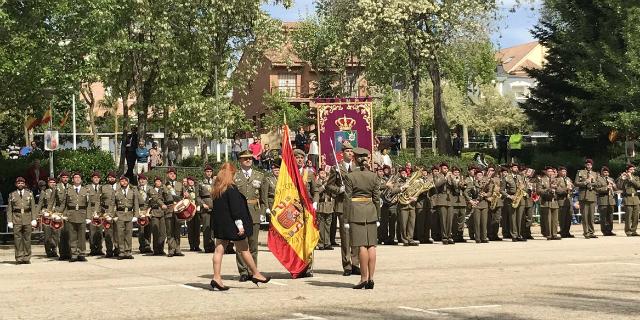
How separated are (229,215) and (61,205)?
27.6 ft

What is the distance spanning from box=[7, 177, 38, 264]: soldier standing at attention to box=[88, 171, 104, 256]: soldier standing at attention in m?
1.22

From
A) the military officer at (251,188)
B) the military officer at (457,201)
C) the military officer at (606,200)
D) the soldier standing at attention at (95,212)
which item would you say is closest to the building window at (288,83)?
the military officer at (606,200)

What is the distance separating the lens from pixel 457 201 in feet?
89.9

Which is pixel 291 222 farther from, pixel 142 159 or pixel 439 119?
pixel 439 119

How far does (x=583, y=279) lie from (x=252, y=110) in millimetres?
76836

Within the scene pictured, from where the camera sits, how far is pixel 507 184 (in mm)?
28375

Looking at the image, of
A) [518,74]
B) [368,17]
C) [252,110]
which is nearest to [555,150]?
[368,17]

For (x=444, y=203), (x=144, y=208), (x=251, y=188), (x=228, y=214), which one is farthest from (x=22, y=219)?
(x=444, y=203)

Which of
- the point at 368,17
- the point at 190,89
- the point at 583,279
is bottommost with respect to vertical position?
the point at 583,279

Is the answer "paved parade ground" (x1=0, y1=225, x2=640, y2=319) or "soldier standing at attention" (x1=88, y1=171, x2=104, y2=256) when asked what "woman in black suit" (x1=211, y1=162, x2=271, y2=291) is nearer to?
"paved parade ground" (x1=0, y1=225, x2=640, y2=319)

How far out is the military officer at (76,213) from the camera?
23375 mm

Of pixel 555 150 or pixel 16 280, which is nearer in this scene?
pixel 16 280

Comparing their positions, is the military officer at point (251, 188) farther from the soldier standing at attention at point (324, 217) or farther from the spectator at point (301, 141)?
the spectator at point (301, 141)

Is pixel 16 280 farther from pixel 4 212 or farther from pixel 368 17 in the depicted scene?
pixel 368 17
